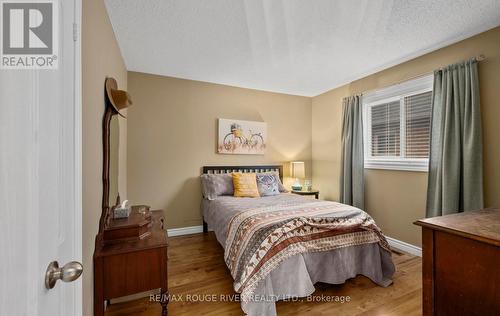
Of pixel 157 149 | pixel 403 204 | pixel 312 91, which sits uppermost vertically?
pixel 312 91

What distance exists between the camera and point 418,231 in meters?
2.71

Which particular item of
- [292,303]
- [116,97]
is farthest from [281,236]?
[116,97]

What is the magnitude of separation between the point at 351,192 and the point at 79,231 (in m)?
3.48

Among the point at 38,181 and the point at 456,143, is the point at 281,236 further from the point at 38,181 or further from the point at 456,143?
the point at 456,143

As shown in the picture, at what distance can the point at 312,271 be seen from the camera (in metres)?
1.96

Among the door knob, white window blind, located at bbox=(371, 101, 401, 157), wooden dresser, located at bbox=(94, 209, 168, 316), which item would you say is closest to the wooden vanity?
wooden dresser, located at bbox=(94, 209, 168, 316)

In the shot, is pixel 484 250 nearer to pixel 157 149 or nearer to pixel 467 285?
pixel 467 285

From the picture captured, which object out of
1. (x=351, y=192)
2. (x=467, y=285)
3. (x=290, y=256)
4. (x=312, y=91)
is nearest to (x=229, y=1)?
(x=290, y=256)

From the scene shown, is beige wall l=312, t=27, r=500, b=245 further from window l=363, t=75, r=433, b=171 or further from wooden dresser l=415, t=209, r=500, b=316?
wooden dresser l=415, t=209, r=500, b=316

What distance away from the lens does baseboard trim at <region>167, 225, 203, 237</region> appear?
3434 millimetres

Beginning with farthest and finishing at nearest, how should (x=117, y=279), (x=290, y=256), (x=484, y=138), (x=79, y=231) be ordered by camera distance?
(x=484, y=138), (x=290, y=256), (x=117, y=279), (x=79, y=231)

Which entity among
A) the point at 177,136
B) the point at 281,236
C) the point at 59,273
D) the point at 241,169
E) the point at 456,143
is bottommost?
the point at 281,236

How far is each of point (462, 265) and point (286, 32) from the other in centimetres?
222

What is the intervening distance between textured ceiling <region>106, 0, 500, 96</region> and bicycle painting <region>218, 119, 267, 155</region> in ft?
2.93
